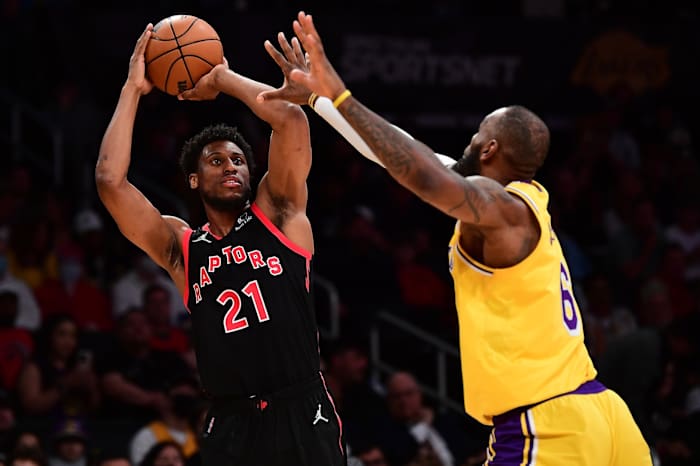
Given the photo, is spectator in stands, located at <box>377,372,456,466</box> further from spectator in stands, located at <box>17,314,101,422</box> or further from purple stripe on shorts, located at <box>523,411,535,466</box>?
purple stripe on shorts, located at <box>523,411,535,466</box>

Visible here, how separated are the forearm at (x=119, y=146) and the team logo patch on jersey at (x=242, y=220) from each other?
0.59 m

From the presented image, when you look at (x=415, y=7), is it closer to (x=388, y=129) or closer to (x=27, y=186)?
(x=27, y=186)

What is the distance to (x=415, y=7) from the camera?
1583 centimetres

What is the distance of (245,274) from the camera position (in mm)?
5770

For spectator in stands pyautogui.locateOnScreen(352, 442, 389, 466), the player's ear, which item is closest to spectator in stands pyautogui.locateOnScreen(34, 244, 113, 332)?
spectator in stands pyautogui.locateOnScreen(352, 442, 389, 466)

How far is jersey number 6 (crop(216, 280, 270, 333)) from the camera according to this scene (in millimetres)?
5688

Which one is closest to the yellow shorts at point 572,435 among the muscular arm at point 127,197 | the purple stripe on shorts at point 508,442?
the purple stripe on shorts at point 508,442

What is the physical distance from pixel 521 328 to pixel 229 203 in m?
1.70

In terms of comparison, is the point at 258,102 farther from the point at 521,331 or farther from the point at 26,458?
the point at 26,458

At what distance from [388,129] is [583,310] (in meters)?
7.76

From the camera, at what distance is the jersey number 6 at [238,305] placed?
Answer: 5688mm

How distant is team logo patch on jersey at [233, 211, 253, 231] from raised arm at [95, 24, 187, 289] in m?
0.33

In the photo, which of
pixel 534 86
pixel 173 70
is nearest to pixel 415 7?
pixel 534 86

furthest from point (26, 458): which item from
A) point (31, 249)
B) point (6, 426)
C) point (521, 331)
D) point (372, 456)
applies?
point (521, 331)
